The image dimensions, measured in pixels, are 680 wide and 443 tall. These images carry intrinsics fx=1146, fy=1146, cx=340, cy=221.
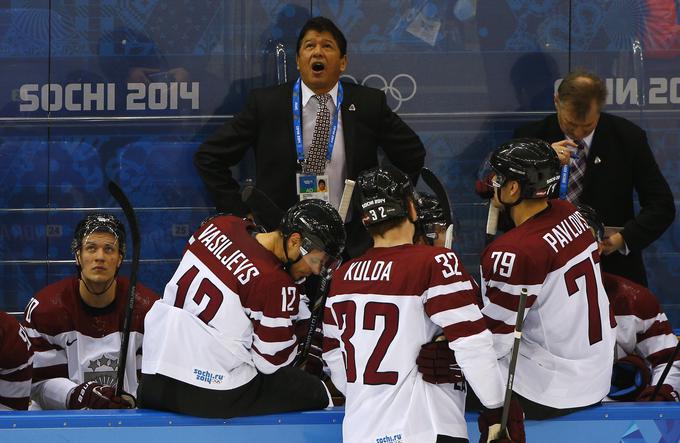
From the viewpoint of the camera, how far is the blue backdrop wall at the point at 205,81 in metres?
5.61

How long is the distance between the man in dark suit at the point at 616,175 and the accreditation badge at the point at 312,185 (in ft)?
2.98

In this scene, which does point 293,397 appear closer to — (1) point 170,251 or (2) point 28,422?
(2) point 28,422

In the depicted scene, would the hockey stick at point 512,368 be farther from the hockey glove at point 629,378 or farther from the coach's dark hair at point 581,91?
the coach's dark hair at point 581,91

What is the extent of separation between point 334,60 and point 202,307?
5.85ft

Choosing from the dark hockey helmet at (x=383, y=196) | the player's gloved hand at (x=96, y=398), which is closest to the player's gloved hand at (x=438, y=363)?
the dark hockey helmet at (x=383, y=196)

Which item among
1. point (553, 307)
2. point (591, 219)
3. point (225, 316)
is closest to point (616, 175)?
point (591, 219)

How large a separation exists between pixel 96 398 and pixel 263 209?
1166 millimetres

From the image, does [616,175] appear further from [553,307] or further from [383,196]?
[383,196]

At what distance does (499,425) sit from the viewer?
310cm

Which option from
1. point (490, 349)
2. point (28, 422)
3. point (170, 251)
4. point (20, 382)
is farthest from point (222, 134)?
point (490, 349)

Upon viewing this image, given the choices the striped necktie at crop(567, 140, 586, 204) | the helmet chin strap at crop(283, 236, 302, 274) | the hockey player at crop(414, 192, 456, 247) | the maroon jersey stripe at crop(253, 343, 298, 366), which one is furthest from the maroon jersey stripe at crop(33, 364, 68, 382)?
the striped necktie at crop(567, 140, 586, 204)

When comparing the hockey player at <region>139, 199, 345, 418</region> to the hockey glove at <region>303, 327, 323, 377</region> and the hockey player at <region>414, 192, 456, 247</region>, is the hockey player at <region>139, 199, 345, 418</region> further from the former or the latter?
the hockey player at <region>414, 192, 456, 247</region>

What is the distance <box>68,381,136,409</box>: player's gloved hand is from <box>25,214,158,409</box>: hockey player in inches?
9.2

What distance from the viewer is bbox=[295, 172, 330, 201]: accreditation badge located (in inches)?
193
